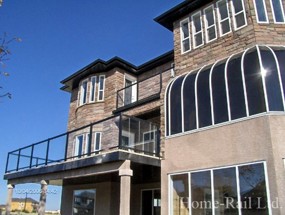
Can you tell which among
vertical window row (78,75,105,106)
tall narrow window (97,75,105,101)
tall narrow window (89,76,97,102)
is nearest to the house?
tall narrow window (97,75,105,101)

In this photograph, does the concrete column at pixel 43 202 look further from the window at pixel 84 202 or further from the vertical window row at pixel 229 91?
the vertical window row at pixel 229 91

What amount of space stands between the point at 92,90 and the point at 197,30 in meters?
8.60

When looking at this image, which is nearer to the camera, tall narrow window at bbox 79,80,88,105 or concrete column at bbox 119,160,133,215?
concrete column at bbox 119,160,133,215

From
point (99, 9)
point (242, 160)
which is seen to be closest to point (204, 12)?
point (99, 9)

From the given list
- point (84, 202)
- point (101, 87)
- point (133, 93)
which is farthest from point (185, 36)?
point (84, 202)

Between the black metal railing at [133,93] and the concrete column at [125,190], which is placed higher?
the black metal railing at [133,93]

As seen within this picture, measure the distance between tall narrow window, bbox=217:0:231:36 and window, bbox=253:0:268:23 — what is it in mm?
1232

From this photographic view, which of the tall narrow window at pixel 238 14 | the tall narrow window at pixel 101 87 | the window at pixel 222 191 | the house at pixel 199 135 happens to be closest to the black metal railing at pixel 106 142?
the house at pixel 199 135

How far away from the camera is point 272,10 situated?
12.8 meters

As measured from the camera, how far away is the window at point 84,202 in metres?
17.2

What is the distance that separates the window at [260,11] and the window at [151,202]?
9.27 meters

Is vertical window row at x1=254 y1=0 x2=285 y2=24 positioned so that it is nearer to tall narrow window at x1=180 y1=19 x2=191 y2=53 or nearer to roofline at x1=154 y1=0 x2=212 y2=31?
roofline at x1=154 y1=0 x2=212 y2=31

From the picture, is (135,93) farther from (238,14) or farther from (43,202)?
(43,202)

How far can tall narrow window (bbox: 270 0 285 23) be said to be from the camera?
1262 centimetres
